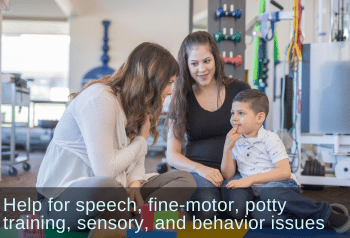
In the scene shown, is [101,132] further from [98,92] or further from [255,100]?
[255,100]

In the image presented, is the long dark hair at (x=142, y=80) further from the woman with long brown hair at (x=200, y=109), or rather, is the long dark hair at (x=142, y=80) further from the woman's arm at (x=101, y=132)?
the woman with long brown hair at (x=200, y=109)

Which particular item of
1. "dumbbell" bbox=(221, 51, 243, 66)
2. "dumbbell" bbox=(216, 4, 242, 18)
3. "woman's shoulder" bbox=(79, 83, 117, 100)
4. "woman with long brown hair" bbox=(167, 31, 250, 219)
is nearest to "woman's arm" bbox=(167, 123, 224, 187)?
"woman with long brown hair" bbox=(167, 31, 250, 219)

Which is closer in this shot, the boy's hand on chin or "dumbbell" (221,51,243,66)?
the boy's hand on chin

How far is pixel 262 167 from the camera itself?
1373mm

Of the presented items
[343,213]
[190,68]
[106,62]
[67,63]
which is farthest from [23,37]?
[343,213]

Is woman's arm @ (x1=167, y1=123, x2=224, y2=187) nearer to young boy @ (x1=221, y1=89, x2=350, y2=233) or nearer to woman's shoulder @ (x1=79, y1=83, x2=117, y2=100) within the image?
young boy @ (x1=221, y1=89, x2=350, y2=233)

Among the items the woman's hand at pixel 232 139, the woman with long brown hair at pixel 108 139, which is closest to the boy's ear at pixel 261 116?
the woman's hand at pixel 232 139

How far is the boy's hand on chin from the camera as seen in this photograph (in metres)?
1.31

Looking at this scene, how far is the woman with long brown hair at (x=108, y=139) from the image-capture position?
1022 mm

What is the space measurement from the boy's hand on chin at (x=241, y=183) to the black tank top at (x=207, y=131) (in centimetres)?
21

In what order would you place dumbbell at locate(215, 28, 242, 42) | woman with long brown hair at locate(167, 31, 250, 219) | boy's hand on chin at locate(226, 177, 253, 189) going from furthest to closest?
1. dumbbell at locate(215, 28, 242, 42)
2. woman with long brown hair at locate(167, 31, 250, 219)
3. boy's hand on chin at locate(226, 177, 253, 189)

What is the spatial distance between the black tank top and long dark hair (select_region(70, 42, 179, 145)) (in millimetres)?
428

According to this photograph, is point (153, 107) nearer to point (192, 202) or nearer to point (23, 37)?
point (192, 202)

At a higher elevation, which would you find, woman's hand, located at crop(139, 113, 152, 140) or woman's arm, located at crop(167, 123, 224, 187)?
woman's hand, located at crop(139, 113, 152, 140)
